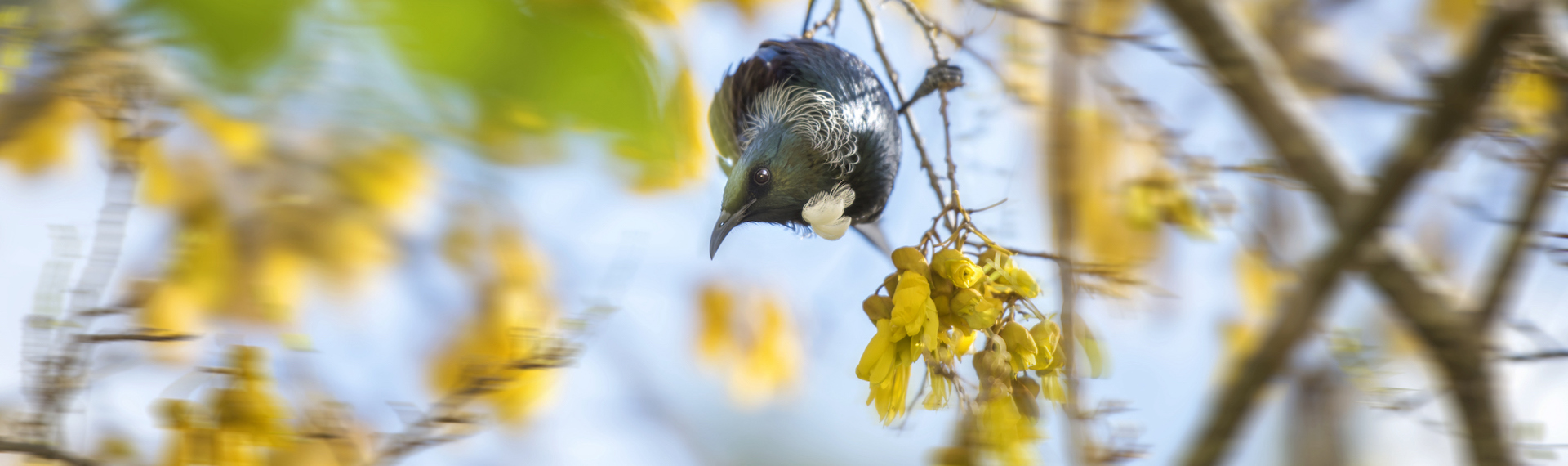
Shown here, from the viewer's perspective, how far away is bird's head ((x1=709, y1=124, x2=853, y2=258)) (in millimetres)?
642

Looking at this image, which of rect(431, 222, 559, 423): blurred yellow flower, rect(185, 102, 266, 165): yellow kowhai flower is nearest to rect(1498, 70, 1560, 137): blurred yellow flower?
rect(431, 222, 559, 423): blurred yellow flower

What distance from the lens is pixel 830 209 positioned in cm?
67

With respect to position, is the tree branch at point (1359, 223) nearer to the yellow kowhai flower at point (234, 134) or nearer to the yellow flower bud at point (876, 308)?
the yellow flower bud at point (876, 308)

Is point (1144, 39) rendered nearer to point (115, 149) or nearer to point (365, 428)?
point (365, 428)

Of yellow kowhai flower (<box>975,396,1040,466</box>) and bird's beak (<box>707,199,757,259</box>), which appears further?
bird's beak (<box>707,199,757,259</box>)

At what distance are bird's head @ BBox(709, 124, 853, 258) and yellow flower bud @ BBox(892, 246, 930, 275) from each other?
181 millimetres

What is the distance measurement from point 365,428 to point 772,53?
1.69 feet

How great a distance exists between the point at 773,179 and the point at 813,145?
0.14ft

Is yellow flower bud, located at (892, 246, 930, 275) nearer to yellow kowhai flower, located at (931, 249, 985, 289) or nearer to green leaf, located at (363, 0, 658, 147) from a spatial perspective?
yellow kowhai flower, located at (931, 249, 985, 289)

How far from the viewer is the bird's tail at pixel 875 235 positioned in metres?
0.75

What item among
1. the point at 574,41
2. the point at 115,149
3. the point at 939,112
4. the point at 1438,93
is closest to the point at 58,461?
the point at 115,149

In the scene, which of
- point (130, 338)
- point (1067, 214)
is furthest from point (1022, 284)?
point (130, 338)

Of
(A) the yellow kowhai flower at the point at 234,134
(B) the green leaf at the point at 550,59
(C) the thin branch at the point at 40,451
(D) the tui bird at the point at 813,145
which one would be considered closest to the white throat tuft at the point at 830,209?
(D) the tui bird at the point at 813,145

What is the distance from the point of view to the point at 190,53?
0.81m
